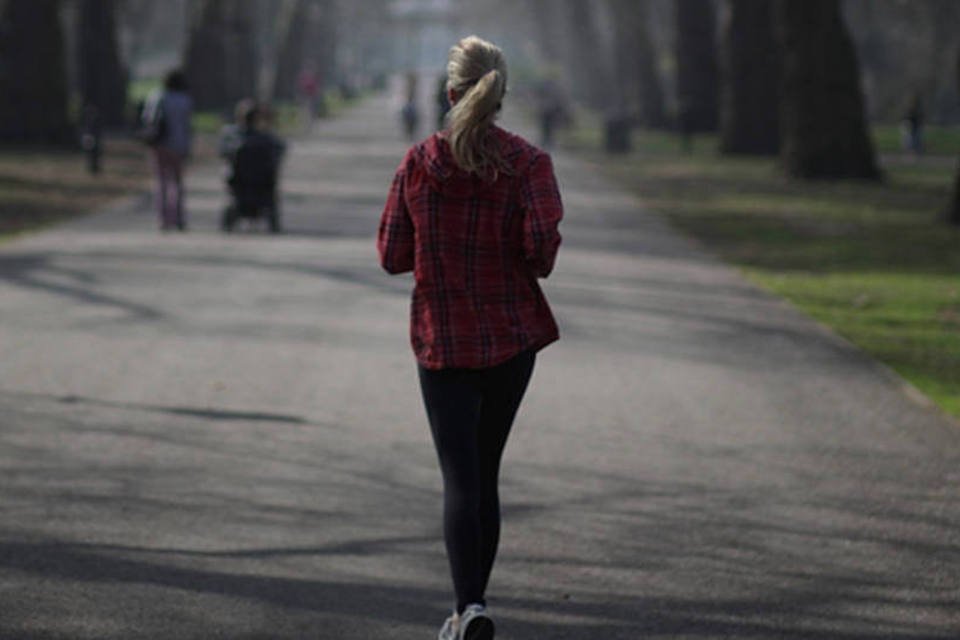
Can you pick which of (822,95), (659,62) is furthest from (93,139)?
(659,62)

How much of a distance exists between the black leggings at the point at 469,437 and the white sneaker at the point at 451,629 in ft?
0.13

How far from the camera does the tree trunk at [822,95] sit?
3247cm

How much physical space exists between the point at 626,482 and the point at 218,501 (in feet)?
5.65

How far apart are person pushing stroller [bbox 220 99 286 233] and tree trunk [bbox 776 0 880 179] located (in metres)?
12.9

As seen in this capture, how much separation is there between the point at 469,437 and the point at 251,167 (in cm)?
1609

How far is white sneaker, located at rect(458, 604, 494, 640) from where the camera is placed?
18.6 ft

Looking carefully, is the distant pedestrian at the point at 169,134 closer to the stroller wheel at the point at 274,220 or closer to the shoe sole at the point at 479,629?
the stroller wheel at the point at 274,220

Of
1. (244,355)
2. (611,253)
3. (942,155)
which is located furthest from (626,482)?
(942,155)

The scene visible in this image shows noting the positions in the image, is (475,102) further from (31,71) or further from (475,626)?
(31,71)

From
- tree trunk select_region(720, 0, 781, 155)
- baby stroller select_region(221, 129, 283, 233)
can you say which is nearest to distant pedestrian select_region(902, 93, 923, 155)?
tree trunk select_region(720, 0, 781, 155)

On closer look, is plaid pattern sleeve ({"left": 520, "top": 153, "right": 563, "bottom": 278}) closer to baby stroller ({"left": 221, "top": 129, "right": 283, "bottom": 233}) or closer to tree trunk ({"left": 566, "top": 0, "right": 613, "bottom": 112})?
baby stroller ({"left": 221, "top": 129, "right": 283, "bottom": 233})

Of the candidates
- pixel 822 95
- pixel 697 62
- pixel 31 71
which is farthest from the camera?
pixel 697 62

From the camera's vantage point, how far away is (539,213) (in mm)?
5598

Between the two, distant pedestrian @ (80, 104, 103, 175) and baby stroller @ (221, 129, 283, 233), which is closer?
baby stroller @ (221, 129, 283, 233)
